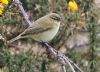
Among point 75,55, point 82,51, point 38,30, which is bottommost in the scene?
point 82,51

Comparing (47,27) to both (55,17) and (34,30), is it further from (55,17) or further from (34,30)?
(34,30)

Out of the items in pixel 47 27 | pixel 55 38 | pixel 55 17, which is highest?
pixel 55 17

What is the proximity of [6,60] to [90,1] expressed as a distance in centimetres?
128

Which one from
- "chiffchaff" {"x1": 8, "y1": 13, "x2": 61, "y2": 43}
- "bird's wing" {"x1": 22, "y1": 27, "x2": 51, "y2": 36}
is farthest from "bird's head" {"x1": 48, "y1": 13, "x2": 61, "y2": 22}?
"bird's wing" {"x1": 22, "y1": 27, "x2": 51, "y2": 36}

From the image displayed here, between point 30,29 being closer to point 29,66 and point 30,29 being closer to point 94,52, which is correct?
point 29,66

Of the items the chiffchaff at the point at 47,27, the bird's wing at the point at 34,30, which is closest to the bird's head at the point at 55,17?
the chiffchaff at the point at 47,27

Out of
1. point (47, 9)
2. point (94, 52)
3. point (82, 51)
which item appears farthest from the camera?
point (82, 51)

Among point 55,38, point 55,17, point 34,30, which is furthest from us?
point 55,38

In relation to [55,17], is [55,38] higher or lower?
lower

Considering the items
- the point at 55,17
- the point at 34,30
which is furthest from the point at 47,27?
the point at 34,30

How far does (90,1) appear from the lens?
505 cm

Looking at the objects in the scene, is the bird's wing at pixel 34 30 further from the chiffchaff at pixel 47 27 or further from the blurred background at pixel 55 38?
the blurred background at pixel 55 38

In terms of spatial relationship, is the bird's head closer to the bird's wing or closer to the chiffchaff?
the chiffchaff

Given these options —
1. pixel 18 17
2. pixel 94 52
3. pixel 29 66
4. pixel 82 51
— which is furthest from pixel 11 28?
pixel 82 51
